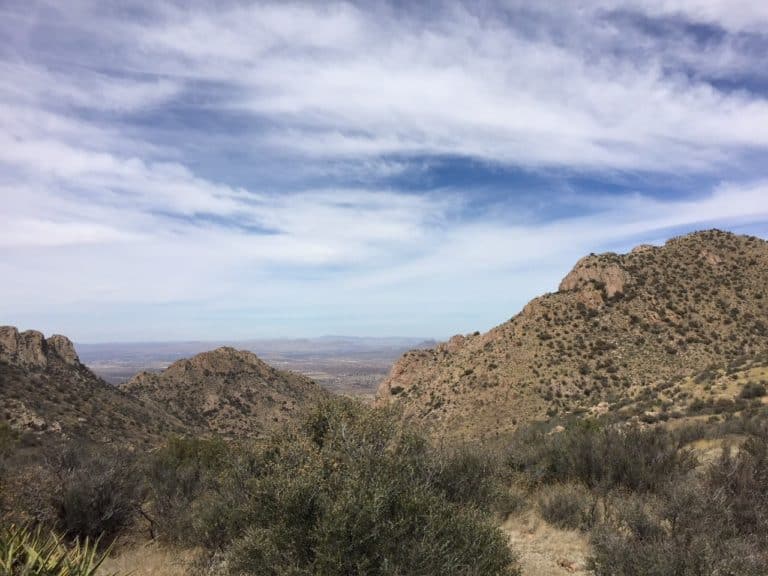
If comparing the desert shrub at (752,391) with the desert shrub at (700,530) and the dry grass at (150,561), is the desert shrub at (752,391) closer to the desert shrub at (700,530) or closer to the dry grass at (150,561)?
the desert shrub at (700,530)

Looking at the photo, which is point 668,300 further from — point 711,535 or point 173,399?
point 173,399

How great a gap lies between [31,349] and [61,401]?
38.5 ft

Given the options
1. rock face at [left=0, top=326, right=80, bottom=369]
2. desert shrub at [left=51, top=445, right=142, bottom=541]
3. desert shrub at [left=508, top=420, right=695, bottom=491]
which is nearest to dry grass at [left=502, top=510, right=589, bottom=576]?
desert shrub at [left=508, top=420, right=695, bottom=491]

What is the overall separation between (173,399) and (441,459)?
59148 mm

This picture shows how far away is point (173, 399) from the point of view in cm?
5988

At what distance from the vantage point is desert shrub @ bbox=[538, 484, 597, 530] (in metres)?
10.2

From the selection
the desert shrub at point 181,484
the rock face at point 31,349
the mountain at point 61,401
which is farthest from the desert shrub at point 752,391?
the rock face at point 31,349

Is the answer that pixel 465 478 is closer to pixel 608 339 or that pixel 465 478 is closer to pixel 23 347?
pixel 608 339

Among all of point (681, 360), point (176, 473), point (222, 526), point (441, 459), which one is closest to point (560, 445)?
point (441, 459)

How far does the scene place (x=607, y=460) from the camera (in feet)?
40.6

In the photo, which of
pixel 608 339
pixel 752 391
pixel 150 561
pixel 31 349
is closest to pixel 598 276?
pixel 608 339

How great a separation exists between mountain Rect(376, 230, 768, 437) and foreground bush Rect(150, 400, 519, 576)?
93.4 ft

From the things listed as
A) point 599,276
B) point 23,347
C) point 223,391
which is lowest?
point 223,391

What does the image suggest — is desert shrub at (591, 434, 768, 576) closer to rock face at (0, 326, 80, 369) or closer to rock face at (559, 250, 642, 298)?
rock face at (559, 250, 642, 298)
